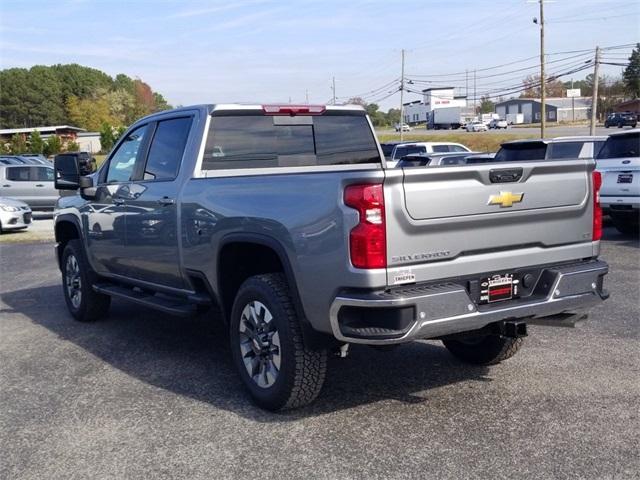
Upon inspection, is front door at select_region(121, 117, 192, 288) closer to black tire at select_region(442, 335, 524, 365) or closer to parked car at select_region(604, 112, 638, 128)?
black tire at select_region(442, 335, 524, 365)

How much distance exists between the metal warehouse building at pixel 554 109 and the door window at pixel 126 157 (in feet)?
336

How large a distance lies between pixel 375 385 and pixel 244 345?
1.00m

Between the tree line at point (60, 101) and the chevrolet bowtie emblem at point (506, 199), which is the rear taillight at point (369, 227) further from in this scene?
the tree line at point (60, 101)

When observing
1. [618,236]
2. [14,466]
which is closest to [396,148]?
[618,236]

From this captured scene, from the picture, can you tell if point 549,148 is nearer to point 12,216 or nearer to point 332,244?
point 332,244

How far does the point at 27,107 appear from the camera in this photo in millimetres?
117062

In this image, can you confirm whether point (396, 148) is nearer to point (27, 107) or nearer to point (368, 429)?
point (368, 429)

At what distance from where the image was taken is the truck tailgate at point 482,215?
13.0 ft

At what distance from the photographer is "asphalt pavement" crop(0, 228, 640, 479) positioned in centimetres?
386

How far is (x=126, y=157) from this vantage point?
265 inches

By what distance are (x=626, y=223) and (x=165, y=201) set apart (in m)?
9.95

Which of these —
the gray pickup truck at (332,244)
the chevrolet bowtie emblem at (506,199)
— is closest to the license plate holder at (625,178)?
the gray pickup truck at (332,244)

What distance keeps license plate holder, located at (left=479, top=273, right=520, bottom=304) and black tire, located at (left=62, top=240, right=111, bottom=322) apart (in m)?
4.43

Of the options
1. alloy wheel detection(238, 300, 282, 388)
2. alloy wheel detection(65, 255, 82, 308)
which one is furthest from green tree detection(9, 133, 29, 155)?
alloy wheel detection(238, 300, 282, 388)
